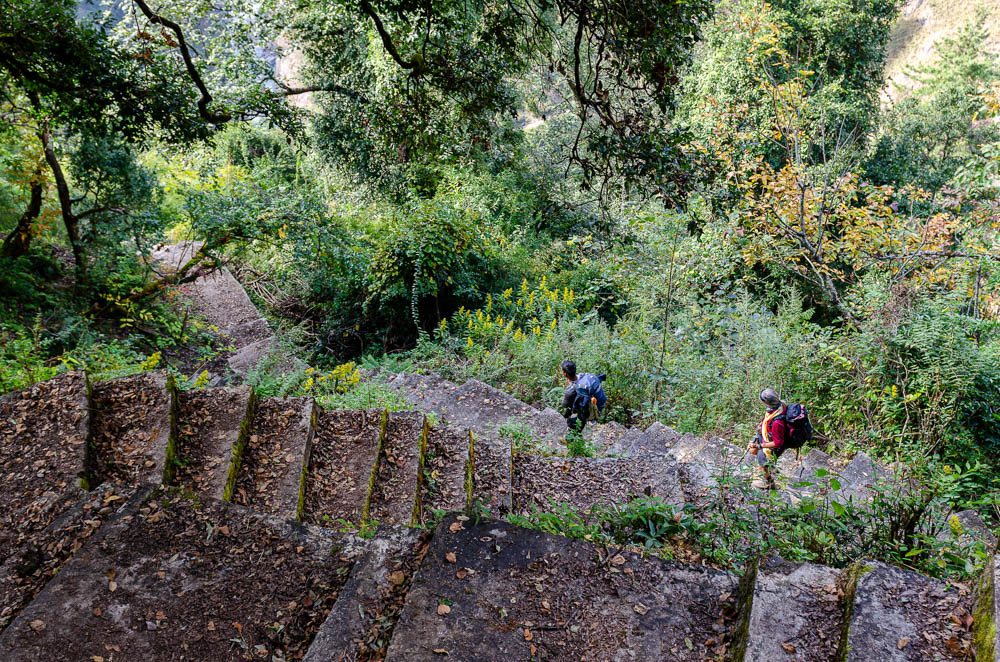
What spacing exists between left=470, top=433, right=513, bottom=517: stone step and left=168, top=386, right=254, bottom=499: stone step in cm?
158

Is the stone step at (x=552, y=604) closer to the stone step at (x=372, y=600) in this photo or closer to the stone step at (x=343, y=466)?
the stone step at (x=372, y=600)

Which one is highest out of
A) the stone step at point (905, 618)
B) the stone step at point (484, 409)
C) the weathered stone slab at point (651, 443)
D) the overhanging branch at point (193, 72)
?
the overhanging branch at point (193, 72)

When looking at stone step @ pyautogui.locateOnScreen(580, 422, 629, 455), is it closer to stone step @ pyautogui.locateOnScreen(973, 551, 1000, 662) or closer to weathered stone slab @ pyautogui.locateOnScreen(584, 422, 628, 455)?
weathered stone slab @ pyautogui.locateOnScreen(584, 422, 628, 455)

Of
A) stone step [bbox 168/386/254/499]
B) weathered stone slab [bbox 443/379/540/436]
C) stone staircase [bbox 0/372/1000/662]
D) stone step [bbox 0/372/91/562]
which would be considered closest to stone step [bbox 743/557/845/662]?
stone staircase [bbox 0/372/1000/662]

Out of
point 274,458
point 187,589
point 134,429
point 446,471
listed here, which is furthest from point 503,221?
point 187,589

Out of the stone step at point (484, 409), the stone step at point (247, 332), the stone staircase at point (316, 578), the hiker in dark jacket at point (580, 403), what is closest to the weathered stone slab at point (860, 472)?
the stone staircase at point (316, 578)

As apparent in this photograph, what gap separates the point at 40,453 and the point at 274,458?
48.8 inches

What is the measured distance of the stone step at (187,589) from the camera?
2186 millimetres

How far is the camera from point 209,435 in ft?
12.2

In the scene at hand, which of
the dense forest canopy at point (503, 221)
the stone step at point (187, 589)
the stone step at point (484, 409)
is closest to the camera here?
the stone step at point (187, 589)

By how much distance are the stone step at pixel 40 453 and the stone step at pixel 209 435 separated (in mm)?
512

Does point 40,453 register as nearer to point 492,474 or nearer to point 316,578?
point 316,578

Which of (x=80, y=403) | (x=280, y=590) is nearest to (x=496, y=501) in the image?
(x=280, y=590)

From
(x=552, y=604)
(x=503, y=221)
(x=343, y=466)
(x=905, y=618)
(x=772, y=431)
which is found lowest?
(x=343, y=466)
